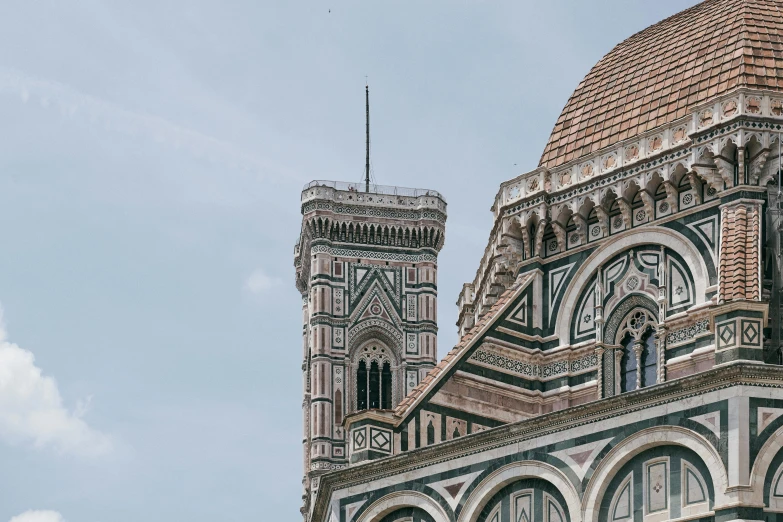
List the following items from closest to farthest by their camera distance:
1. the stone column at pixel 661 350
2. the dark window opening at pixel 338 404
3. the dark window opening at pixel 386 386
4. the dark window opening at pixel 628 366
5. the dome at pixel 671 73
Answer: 1. the stone column at pixel 661 350
2. the dark window opening at pixel 628 366
3. the dome at pixel 671 73
4. the dark window opening at pixel 386 386
5. the dark window opening at pixel 338 404

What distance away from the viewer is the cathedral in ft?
99.5

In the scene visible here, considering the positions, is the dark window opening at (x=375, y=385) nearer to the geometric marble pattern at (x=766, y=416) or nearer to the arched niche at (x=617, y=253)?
the arched niche at (x=617, y=253)

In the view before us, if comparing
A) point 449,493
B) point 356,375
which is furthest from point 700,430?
point 356,375

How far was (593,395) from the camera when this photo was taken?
36594mm

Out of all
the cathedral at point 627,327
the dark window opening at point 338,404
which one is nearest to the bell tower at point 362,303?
the dark window opening at point 338,404

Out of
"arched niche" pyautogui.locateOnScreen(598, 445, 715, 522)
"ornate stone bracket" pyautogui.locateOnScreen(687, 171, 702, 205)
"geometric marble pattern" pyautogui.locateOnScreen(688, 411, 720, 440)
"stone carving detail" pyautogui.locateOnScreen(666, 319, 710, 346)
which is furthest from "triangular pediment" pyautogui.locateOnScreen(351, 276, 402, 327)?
"geometric marble pattern" pyautogui.locateOnScreen(688, 411, 720, 440)

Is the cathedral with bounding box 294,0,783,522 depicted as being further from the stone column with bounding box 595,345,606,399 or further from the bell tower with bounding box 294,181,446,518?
the bell tower with bounding box 294,181,446,518

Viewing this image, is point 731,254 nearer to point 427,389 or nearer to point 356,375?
point 427,389

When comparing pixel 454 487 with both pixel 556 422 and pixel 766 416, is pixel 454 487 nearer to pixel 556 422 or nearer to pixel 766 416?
pixel 556 422

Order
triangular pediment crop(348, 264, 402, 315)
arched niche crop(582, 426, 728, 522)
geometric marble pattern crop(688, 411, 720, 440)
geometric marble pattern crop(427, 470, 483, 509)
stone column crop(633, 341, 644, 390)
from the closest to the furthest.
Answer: arched niche crop(582, 426, 728, 522) < geometric marble pattern crop(688, 411, 720, 440) < geometric marble pattern crop(427, 470, 483, 509) < stone column crop(633, 341, 644, 390) < triangular pediment crop(348, 264, 402, 315)

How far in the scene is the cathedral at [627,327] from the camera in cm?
3033

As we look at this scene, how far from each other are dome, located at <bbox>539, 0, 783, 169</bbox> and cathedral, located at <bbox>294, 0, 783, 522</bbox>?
51 mm

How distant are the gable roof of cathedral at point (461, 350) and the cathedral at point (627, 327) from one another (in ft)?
0.14

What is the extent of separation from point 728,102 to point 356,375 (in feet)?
187
